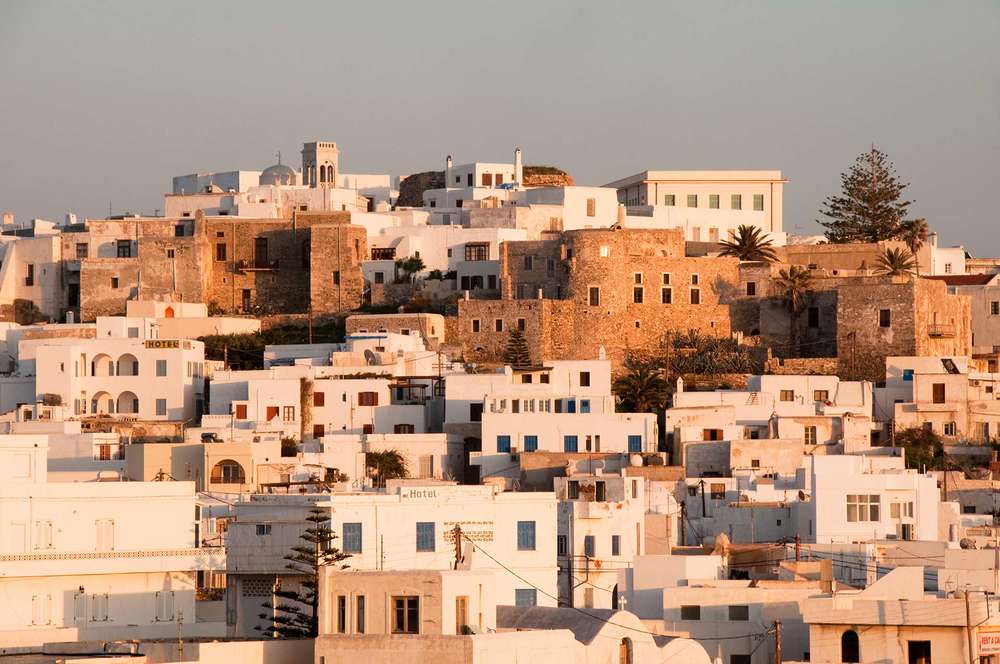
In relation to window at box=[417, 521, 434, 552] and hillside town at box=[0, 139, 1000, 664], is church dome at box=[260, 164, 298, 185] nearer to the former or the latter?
hillside town at box=[0, 139, 1000, 664]

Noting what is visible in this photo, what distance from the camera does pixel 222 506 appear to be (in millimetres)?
41031

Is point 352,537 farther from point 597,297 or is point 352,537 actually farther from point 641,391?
point 597,297

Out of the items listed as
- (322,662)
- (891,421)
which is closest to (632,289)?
(891,421)

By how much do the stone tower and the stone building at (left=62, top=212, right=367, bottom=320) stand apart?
11290 mm

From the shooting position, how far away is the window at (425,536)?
3538 cm

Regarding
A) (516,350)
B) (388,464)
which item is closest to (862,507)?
(388,464)

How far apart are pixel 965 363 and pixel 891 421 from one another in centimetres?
316

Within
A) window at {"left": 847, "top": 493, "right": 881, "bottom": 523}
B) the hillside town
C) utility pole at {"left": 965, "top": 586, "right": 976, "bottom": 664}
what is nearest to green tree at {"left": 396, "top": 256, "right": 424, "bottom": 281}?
the hillside town

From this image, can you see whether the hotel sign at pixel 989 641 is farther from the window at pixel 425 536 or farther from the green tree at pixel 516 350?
the green tree at pixel 516 350

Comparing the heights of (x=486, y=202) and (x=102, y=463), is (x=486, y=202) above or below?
above

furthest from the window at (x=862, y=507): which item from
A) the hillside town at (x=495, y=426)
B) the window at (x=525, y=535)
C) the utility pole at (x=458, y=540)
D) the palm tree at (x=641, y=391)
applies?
the palm tree at (x=641, y=391)

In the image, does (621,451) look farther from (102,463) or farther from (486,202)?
(486,202)

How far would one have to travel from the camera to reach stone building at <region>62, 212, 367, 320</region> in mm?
64312

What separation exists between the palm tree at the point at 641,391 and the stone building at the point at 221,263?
371 inches
